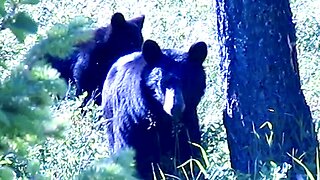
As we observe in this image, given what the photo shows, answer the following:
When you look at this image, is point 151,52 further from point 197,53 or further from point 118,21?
point 118,21

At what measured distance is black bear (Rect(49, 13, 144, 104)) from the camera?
9.77 m

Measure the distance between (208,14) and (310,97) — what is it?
544 cm

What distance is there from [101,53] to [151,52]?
9.53ft

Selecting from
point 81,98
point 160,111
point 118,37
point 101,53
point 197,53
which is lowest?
point 160,111

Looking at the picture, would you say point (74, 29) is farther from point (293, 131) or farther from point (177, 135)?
point (177, 135)

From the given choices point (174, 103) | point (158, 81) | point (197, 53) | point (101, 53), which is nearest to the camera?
point (174, 103)

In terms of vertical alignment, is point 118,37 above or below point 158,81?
above

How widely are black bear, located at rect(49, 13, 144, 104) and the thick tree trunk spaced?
3.70m

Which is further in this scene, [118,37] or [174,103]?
[118,37]

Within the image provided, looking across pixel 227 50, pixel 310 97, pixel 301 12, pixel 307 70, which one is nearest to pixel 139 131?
pixel 227 50

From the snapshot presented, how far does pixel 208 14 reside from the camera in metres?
13.3

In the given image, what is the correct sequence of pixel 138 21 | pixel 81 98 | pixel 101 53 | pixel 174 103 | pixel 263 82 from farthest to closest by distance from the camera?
pixel 138 21 → pixel 101 53 → pixel 81 98 → pixel 174 103 → pixel 263 82

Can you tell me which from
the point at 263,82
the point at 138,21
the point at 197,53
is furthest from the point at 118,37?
the point at 263,82

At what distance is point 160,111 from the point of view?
6.89 metres
